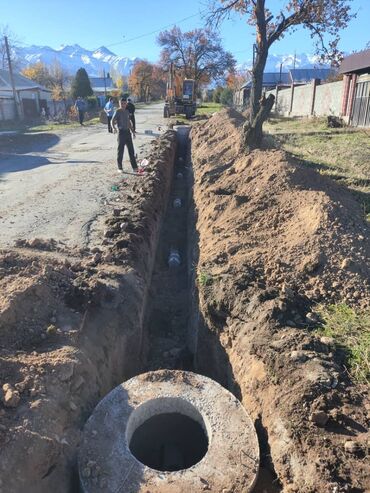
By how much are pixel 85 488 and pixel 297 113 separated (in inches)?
1187

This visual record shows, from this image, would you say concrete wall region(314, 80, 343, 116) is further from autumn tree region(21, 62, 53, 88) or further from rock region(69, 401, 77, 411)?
autumn tree region(21, 62, 53, 88)

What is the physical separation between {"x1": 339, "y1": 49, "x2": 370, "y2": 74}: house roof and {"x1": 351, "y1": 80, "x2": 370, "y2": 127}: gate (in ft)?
2.66

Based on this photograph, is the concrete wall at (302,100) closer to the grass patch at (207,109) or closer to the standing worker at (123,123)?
the grass patch at (207,109)

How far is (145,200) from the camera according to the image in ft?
24.9

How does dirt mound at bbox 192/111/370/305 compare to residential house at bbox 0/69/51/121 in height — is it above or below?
below

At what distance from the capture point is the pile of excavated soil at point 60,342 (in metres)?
2.73

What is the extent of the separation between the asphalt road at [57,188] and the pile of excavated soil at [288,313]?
8.02 ft

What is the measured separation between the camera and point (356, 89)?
1978 centimetres

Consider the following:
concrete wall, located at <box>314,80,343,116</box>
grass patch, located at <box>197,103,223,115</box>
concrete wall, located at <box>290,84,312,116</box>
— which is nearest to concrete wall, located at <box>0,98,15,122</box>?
grass patch, located at <box>197,103,223,115</box>

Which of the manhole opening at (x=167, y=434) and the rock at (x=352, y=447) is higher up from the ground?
the rock at (x=352, y=447)

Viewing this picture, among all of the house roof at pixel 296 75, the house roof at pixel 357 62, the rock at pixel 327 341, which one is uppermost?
the house roof at pixel 296 75

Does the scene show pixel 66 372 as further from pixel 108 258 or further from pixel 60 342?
pixel 108 258

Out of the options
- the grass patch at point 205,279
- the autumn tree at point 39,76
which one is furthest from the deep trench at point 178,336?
the autumn tree at point 39,76

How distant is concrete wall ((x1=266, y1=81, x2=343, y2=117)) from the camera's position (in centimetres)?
2276
